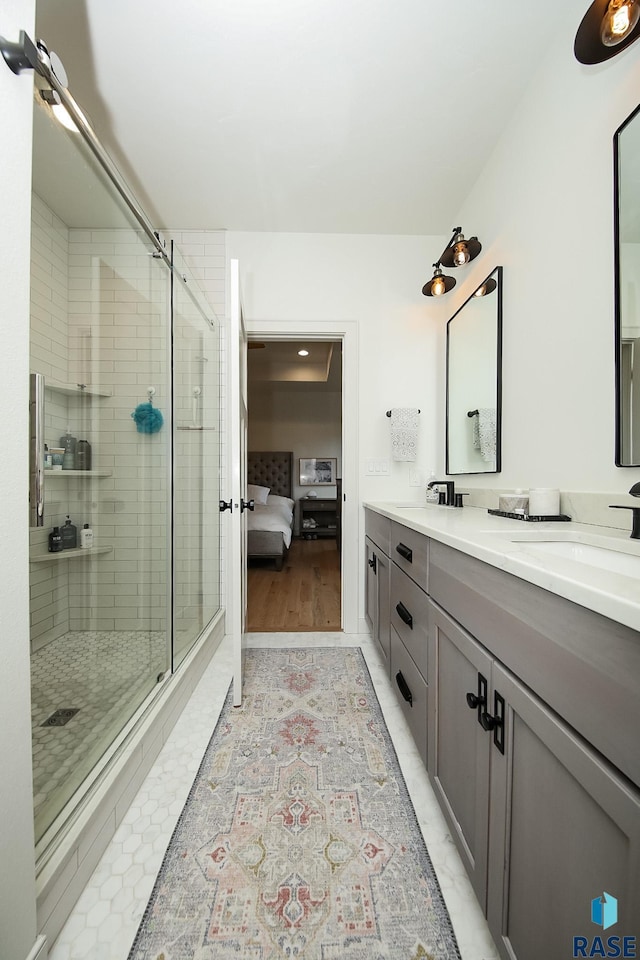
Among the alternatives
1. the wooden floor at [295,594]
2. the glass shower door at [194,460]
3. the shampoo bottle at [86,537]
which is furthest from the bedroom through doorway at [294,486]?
the shampoo bottle at [86,537]

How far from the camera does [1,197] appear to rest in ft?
2.39

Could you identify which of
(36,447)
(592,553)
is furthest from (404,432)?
(36,447)

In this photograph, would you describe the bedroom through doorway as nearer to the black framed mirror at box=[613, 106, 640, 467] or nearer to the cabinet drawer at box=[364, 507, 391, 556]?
the cabinet drawer at box=[364, 507, 391, 556]

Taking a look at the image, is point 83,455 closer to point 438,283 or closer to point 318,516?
point 438,283

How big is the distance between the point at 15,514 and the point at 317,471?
628 cm

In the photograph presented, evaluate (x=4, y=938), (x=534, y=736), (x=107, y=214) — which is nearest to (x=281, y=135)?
(x=107, y=214)

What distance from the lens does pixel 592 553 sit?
1.06 meters

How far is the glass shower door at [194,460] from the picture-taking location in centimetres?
204

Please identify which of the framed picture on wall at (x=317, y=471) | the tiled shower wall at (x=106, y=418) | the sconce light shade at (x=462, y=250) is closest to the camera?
the tiled shower wall at (x=106, y=418)

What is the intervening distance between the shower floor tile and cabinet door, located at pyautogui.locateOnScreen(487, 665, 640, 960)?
3.37ft

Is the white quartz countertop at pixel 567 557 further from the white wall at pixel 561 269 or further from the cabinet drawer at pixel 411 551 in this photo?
the white wall at pixel 561 269

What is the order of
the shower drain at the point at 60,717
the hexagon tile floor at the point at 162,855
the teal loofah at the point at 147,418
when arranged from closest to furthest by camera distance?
the hexagon tile floor at the point at 162,855
the shower drain at the point at 60,717
the teal loofah at the point at 147,418

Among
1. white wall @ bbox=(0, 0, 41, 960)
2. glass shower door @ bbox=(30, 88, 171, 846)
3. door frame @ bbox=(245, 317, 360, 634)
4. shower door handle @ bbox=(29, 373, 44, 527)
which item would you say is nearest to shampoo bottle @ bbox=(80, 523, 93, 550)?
glass shower door @ bbox=(30, 88, 171, 846)

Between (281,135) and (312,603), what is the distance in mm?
3027
